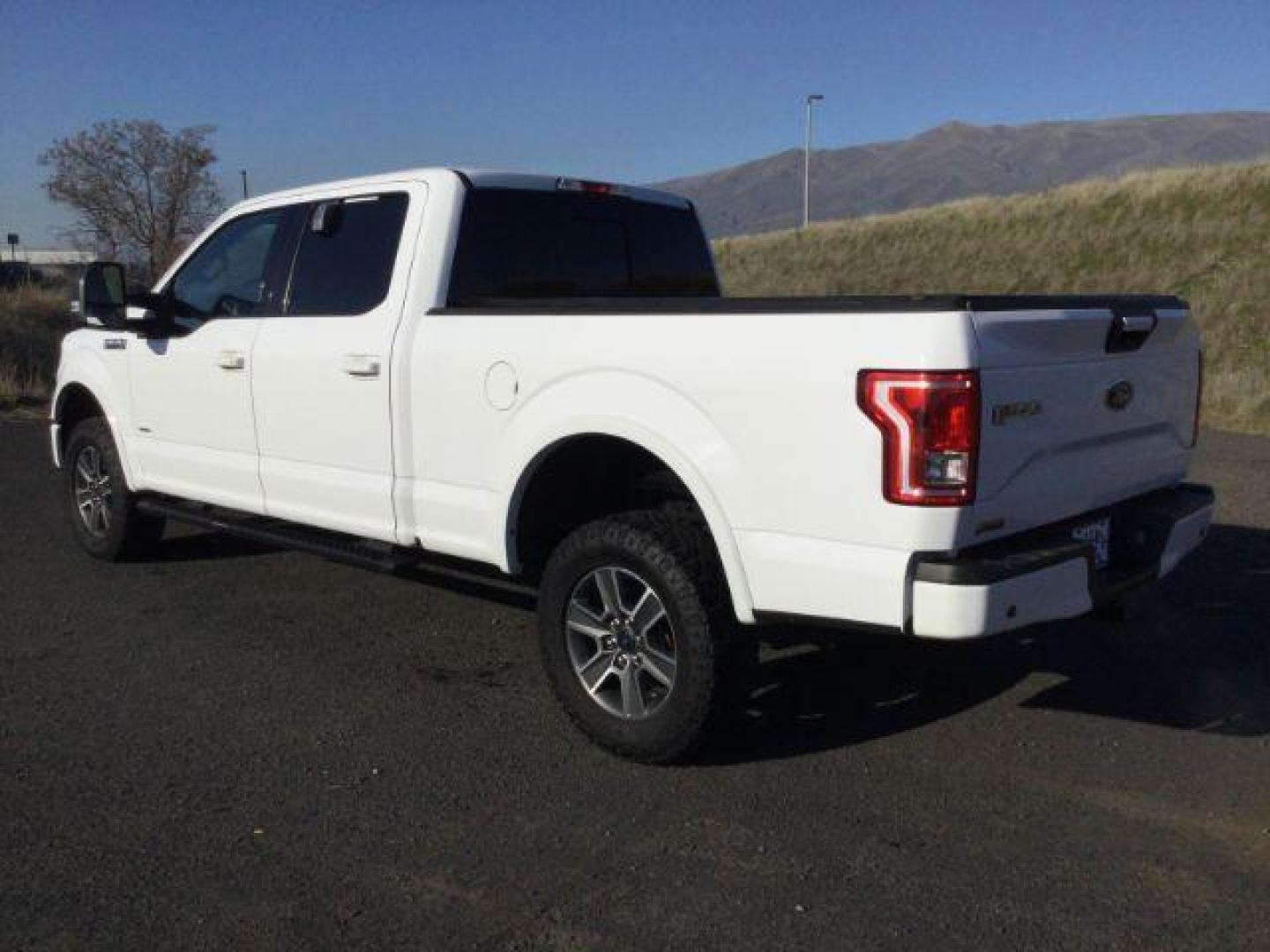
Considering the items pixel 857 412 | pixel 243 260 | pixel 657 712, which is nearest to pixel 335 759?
pixel 657 712

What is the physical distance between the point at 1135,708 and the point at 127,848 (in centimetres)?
367

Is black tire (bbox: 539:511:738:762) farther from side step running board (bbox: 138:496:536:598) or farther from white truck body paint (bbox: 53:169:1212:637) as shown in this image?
side step running board (bbox: 138:496:536:598)

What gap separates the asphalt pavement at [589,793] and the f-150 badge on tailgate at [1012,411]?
31.9 inches

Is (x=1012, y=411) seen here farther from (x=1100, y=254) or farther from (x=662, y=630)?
(x=1100, y=254)

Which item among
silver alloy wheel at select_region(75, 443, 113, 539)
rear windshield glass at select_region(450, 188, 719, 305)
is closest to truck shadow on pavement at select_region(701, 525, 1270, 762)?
rear windshield glass at select_region(450, 188, 719, 305)

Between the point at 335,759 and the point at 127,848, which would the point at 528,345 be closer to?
the point at 335,759

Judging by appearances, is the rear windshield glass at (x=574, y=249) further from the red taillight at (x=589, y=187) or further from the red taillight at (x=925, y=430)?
the red taillight at (x=925, y=430)

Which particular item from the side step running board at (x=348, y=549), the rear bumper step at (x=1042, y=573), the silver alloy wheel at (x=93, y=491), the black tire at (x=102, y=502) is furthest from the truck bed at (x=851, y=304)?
the silver alloy wheel at (x=93, y=491)

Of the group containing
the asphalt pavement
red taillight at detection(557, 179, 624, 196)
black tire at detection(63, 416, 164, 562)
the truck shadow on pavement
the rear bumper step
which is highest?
red taillight at detection(557, 179, 624, 196)

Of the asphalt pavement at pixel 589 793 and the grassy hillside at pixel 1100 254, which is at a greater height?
the grassy hillside at pixel 1100 254

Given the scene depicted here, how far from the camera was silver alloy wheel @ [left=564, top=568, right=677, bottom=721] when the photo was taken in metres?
4.09

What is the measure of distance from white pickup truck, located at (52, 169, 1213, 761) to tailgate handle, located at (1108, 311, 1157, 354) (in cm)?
2

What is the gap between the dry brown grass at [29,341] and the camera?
15594mm

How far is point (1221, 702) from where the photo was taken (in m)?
4.73
